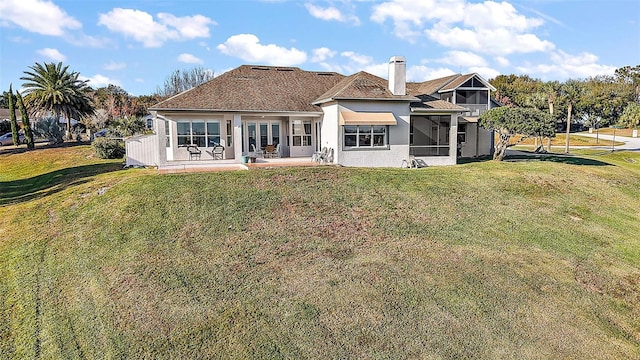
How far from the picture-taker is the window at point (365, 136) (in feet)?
87.9

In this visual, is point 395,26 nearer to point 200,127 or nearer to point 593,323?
point 200,127

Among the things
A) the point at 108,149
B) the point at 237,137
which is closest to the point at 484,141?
the point at 237,137

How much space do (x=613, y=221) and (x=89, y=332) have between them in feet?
69.2

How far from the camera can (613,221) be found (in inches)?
747

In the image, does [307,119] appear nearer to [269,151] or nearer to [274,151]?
[274,151]

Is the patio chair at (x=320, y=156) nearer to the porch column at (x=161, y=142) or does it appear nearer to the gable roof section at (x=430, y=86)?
the porch column at (x=161, y=142)

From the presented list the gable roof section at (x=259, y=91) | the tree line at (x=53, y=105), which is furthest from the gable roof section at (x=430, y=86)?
the tree line at (x=53, y=105)

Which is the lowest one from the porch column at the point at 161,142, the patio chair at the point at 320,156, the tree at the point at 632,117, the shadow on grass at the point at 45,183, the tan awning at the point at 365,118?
the shadow on grass at the point at 45,183

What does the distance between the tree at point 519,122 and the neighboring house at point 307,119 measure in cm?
263

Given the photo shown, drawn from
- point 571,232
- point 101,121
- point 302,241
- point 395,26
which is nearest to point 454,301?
point 302,241

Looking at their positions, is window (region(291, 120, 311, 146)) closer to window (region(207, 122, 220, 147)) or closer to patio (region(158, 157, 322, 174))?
patio (region(158, 157, 322, 174))

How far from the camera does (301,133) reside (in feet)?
100

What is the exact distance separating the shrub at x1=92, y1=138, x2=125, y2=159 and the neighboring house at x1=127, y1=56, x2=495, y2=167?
28.1 ft

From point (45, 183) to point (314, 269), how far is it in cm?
2111
